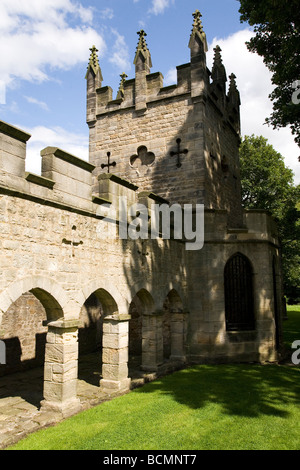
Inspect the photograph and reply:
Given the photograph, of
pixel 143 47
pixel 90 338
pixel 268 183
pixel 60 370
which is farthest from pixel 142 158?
pixel 268 183

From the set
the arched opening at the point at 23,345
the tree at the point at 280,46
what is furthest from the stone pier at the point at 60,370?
the tree at the point at 280,46

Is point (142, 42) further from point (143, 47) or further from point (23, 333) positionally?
point (23, 333)

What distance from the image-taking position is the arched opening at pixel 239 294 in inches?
426

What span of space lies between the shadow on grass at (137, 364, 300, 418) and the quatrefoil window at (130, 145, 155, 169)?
6954 millimetres

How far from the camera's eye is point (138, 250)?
8602mm

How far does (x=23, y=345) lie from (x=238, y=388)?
5.83 m

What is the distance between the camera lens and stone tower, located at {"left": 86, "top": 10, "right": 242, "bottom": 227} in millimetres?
11734

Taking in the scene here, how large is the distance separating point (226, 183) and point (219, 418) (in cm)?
924

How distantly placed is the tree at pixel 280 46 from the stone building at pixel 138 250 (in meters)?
1.91

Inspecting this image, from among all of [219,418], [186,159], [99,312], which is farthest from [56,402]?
[186,159]

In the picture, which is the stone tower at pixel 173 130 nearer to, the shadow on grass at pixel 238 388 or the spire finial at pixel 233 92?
the spire finial at pixel 233 92

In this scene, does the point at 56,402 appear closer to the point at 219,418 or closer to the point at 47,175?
the point at 219,418

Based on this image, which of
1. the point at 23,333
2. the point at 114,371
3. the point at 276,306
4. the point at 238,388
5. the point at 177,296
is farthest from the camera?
the point at 276,306
